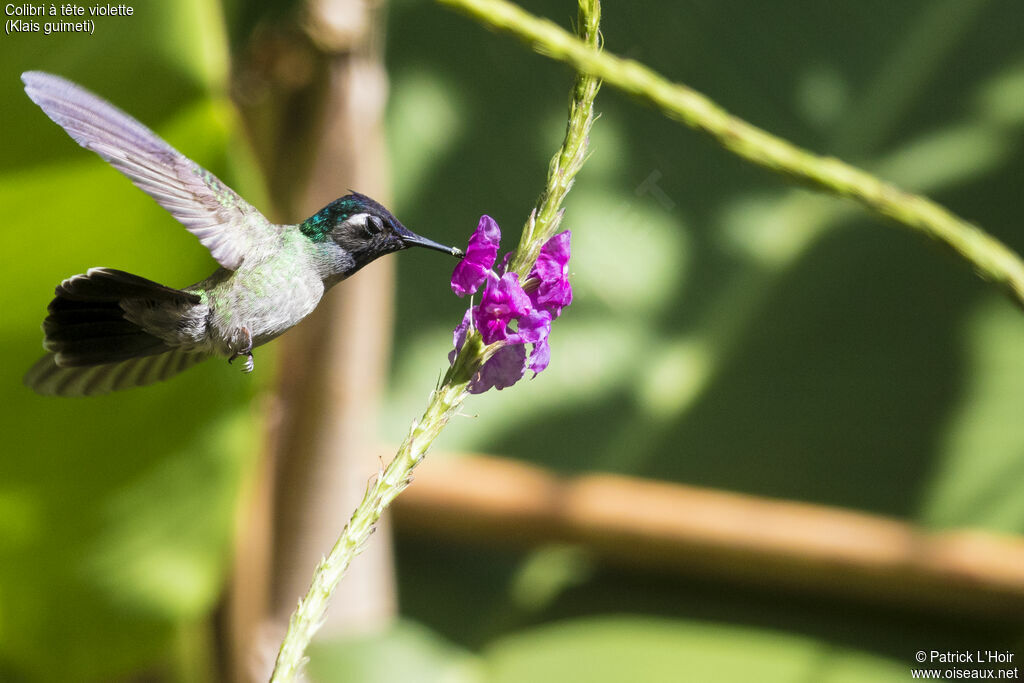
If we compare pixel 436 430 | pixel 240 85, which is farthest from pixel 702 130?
pixel 240 85

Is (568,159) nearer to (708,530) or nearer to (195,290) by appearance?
(195,290)

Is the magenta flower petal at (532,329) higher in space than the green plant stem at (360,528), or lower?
higher

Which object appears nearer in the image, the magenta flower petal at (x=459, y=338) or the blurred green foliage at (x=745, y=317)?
the magenta flower petal at (x=459, y=338)

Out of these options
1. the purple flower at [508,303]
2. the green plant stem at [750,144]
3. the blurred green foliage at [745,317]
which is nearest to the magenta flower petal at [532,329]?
the purple flower at [508,303]

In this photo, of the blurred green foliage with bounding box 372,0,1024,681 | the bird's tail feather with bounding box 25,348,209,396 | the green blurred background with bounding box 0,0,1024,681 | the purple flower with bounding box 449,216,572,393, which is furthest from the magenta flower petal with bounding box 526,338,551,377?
the blurred green foliage with bounding box 372,0,1024,681

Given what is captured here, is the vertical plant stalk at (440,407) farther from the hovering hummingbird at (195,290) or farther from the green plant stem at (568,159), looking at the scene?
the hovering hummingbird at (195,290)

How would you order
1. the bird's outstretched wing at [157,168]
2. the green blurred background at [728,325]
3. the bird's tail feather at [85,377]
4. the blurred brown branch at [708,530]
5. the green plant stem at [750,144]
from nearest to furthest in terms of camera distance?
the green plant stem at [750,144], the bird's outstretched wing at [157,168], the bird's tail feather at [85,377], the blurred brown branch at [708,530], the green blurred background at [728,325]

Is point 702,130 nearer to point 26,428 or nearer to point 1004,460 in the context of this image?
point 26,428

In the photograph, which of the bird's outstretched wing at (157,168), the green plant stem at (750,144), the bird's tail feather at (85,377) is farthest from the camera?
the bird's tail feather at (85,377)
